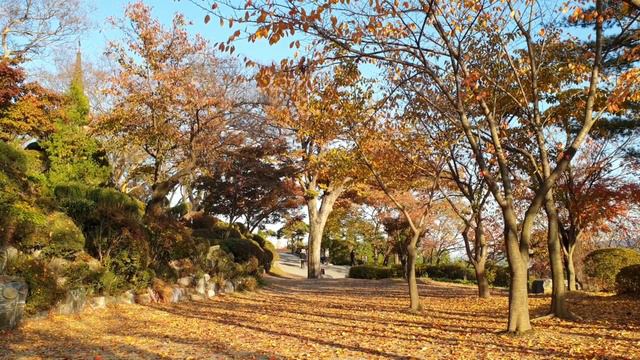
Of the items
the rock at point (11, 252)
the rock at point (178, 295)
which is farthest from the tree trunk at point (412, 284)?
the rock at point (11, 252)

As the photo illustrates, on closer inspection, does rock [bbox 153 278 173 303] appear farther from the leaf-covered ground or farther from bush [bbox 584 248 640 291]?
bush [bbox 584 248 640 291]

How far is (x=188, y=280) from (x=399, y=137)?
257 inches

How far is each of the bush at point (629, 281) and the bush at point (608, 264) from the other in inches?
89.1

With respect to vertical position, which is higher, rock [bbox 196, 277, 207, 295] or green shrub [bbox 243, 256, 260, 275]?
green shrub [bbox 243, 256, 260, 275]

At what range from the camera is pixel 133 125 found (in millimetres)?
14094

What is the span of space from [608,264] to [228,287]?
11189mm

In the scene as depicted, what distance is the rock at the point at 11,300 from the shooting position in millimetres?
6203

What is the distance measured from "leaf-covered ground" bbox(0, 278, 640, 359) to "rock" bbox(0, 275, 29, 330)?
0.19 meters

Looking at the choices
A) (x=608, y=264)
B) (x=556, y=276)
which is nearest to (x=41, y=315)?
(x=556, y=276)

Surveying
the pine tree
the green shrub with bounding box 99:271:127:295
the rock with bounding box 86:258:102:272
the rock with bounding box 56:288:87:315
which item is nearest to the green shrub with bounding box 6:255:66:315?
the rock with bounding box 56:288:87:315

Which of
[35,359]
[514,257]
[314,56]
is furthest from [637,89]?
[35,359]

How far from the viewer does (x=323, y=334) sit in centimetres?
739

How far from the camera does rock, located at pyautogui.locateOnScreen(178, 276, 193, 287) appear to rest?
12219 mm

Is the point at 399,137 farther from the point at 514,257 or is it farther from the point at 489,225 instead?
the point at 489,225
